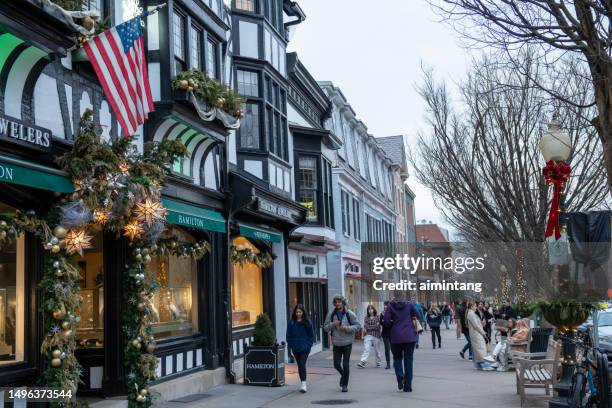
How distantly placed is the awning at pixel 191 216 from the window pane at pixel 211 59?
10.3ft

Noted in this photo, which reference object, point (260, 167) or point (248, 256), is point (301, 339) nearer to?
point (248, 256)

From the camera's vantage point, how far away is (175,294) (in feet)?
48.0

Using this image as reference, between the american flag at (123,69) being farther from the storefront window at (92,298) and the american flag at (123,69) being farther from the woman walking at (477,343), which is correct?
the woman walking at (477,343)

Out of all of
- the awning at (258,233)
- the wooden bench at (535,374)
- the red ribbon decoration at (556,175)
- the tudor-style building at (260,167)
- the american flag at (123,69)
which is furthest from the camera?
the tudor-style building at (260,167)

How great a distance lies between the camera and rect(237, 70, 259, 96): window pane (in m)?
19.1

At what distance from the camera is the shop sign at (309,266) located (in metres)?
24.8

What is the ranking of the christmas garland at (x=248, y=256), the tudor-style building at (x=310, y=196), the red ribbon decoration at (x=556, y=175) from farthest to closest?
1. the tudor-style building at (x=310, y=196)
2. the christmas garland at (x=248, y=256)
3. the red ribbon decoration at (x=556, y=175)

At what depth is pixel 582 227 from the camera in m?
13.0

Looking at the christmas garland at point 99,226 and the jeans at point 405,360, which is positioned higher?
the christmas garland at point 99,226

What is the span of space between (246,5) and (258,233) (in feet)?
20.2

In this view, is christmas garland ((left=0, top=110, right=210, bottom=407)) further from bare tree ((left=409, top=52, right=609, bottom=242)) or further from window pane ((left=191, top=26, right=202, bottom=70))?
bare tree ((left=409, top=52, right=609, bottom=242))

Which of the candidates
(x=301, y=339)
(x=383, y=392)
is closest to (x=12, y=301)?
(x=301, y=339)

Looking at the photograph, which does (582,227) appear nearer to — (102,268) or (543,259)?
(102,268)

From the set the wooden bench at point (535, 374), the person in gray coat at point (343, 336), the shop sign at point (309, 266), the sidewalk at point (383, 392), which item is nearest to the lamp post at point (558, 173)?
the wooden bench at point (535, 374)
